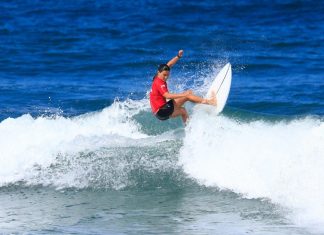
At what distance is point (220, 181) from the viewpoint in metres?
12.6

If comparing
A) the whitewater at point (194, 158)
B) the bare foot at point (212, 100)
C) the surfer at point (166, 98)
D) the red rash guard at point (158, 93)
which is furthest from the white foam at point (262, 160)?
the red rash guard at point (158, 93)

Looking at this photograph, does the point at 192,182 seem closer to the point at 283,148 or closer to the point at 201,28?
the point at 283,148

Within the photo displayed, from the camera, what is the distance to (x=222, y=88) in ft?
47.2

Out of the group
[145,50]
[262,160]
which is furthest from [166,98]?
[145,50]

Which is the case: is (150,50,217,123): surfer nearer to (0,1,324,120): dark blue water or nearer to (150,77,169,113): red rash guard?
(150,77,169,113): red rash guard

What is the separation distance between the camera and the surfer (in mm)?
13422

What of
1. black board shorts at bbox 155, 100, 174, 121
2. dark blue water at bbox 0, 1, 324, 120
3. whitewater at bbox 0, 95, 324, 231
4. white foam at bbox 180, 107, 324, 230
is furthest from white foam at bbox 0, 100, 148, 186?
dark blue water at bbox 0, 1, 324, 120

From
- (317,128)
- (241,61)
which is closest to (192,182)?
(317,128)

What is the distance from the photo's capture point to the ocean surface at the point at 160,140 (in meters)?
11.2

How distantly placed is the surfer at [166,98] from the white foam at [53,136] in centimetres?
A: 139

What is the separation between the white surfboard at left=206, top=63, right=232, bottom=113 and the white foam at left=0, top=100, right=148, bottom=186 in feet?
6.45

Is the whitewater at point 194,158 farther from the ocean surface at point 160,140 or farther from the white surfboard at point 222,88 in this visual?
the white surfboard at point 222,88

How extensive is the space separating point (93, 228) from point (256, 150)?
354 centimetres

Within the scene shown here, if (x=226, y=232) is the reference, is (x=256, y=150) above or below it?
above
